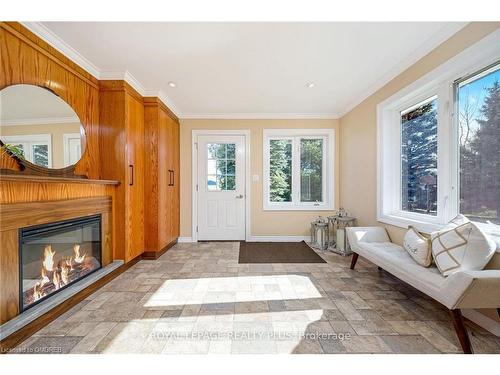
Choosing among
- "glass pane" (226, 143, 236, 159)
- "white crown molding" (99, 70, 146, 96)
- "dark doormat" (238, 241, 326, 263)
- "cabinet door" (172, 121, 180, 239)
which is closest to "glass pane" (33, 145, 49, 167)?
"white crown molding" (99, 70, 146, 96)

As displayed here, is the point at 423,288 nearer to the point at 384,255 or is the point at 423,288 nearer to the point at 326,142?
the point at 384,255

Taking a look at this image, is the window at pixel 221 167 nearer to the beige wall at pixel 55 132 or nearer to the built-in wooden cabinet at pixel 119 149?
the built-in wooden cabinet at pixel 119 149

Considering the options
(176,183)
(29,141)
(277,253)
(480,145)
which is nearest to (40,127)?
(29,141)

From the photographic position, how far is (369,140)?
3033mm

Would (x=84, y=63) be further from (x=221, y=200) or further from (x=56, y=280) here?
(x=221, y=200)

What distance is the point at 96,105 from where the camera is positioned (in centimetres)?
246

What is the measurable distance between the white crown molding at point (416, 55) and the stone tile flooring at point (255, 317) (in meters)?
2.32

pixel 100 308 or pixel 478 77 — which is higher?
pixel 478 77

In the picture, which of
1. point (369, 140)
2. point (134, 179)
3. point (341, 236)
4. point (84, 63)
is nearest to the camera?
point (84, 63)

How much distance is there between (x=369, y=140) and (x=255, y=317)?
2744 millimetres

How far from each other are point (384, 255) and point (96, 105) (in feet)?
11.5

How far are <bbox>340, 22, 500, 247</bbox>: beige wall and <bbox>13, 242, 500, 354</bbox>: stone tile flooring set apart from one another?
0.91 metres

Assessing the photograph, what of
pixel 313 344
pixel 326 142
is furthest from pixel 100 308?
pixel 326 142
